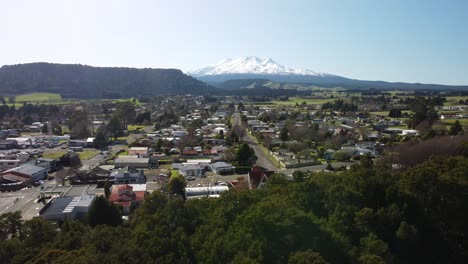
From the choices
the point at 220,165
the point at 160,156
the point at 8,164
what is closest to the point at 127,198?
the point at 220,165

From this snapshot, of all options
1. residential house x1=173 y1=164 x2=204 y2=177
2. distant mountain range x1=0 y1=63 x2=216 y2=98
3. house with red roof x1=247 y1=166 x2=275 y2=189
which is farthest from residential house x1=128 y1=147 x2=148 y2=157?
distant mountain range x1=0 y1=63 x2=216 y2=98

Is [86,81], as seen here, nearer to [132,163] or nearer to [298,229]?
[132,163]

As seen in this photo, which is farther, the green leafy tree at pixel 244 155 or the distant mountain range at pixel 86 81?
the distant mountain range at pixel 86 81

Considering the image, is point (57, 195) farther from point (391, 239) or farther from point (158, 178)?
point (391, 239)

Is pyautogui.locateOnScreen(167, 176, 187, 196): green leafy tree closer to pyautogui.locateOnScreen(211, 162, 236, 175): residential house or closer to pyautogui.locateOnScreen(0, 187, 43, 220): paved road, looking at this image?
pyautogui.locateOnScreen(0, 187, 43, 220): paved road

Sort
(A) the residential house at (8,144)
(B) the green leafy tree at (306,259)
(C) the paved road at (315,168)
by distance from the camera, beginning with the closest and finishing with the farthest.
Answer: (B) the green leafy tree at (306,259)
(C) the paved road at (315,168)
(A) the residential house at (8,144)

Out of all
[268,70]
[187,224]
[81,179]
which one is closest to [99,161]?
[81,179]

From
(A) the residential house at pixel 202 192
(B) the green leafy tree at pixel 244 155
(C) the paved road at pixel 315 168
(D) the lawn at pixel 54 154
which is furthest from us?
(D) the lawn at pixel 54 154

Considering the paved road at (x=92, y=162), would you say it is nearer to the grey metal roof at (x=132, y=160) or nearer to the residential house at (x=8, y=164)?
the grey metal roof at (x=132, y=160)

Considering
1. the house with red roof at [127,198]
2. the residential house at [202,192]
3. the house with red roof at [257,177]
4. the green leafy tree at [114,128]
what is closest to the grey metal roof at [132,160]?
the house with red roof at [127,198]
